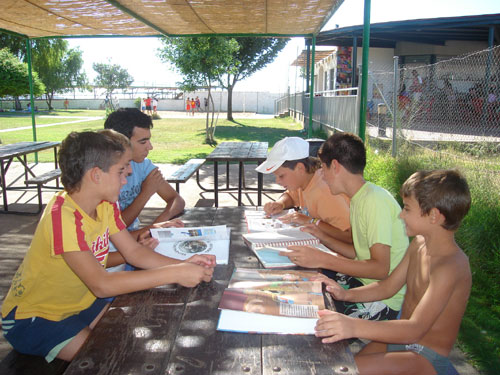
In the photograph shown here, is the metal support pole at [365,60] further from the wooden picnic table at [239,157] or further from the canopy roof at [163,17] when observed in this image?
the wooden picnic table at [239,157]

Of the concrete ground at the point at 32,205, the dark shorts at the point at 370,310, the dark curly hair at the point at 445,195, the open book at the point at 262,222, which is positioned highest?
the dark curly hair at the point at 445,195

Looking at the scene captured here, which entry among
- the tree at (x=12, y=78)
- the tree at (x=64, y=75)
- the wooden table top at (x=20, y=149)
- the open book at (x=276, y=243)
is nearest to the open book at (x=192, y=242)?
the open book at (x=276, y=243)

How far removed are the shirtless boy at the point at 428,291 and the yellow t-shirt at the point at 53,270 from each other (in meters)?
1.06

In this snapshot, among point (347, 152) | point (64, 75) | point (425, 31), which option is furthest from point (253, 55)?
point (64, 75)

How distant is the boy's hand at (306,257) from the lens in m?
2.07

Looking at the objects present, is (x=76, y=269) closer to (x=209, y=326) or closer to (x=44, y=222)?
(x=44, y=222)

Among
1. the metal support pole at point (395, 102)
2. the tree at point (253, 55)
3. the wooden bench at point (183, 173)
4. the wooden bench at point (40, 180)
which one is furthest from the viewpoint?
the tree at point (253, 55)

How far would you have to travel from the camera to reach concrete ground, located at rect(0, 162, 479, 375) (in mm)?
2922

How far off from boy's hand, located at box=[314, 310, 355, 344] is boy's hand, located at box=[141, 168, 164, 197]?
2.05 m

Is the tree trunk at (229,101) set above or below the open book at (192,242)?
above

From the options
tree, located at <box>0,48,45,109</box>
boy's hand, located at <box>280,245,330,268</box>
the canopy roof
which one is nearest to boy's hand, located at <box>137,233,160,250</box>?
boy's hand, located at <box>280,245,330,268</box>

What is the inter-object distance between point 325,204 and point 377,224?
0.68m

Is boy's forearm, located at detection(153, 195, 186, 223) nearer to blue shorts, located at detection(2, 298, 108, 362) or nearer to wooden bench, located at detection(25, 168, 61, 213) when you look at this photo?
blue shorts, located at detection(2, 298, 108, 362)

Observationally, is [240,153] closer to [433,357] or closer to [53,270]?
[53,270]
